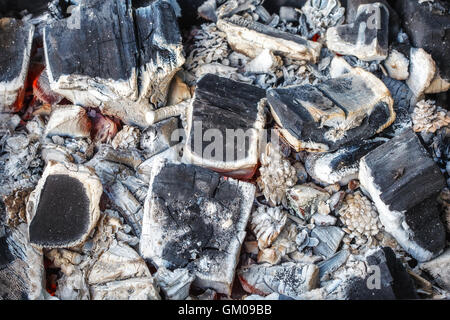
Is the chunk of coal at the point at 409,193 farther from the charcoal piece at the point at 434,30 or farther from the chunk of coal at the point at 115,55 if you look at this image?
the chunk of coal at the point at 115,55

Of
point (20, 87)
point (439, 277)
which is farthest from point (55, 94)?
point (439, 277)

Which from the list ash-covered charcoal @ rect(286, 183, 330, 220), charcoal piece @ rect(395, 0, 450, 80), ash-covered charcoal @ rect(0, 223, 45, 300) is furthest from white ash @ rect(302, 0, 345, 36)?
ash-covered charcoal @ rect(0, 223, 45, 300)

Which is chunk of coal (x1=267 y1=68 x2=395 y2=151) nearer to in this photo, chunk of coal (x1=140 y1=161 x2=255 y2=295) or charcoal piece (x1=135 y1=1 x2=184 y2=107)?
chunk of coal (x1=140 y1=161 x2=255 y2=295)

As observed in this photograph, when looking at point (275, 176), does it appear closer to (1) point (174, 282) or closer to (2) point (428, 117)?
(1) point (174, 282)

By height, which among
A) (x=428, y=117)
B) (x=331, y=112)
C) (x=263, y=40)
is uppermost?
(x=263, y=40)

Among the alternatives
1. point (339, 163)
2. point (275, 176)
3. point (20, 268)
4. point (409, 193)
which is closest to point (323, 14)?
point (339, 163)

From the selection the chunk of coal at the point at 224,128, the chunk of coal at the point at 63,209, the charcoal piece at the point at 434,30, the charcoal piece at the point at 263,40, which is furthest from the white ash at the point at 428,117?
the chunk of coal at the point at 63,209
